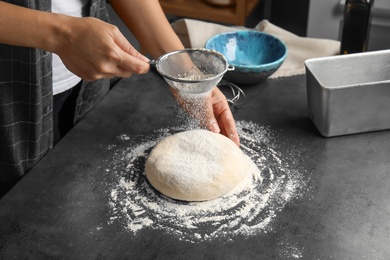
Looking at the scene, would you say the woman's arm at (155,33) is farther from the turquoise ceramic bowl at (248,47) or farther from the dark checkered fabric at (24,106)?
the turquoise ceramic bowl at (248,47)

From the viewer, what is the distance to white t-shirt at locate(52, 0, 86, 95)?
1276mm

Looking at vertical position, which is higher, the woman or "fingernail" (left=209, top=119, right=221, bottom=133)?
the woman

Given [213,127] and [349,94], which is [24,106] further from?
[349,94]

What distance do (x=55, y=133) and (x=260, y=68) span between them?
1.97ft

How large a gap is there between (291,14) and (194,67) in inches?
59.5

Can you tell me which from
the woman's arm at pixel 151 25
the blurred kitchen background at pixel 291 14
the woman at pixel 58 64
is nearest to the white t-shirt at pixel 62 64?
the woman at pixel 58 64

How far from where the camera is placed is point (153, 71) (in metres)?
1.55

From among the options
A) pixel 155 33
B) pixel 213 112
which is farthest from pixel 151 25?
pixel 213 112

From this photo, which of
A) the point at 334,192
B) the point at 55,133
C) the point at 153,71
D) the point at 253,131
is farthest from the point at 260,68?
the point at 55,133

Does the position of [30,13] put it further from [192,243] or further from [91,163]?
[192,243]

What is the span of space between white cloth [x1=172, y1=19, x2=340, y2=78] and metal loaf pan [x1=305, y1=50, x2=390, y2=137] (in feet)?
0.64

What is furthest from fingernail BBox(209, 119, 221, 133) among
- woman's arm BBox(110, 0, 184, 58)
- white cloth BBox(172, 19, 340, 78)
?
white cloth BBox(172, 19, 340, 78)

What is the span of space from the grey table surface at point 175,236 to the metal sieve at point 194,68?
0.51 ft

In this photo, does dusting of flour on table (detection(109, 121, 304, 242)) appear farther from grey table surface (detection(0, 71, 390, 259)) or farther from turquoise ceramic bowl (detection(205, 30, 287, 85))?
turquoise ceramic bowl (detection(205, 30, 287, 85))
